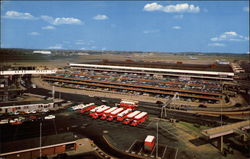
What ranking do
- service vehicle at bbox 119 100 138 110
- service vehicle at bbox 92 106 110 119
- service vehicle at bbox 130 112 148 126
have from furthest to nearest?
service vehicle at bbox 119 100 138 110 < service vehicle at bbox 92 106 110 119 < service vehicle at bbox 130 112 148 126

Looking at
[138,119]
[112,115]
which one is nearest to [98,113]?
[112,115]

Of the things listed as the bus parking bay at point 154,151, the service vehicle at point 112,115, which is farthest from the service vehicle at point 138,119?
the bus parking bay at point 154,151

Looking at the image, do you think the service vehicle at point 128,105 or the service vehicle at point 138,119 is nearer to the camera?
the service vehicle at point 138,119

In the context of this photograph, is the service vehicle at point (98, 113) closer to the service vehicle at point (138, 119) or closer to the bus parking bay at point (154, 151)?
the service vehicle at point (138, 119)

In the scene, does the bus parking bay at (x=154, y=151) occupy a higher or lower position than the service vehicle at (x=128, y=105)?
lower

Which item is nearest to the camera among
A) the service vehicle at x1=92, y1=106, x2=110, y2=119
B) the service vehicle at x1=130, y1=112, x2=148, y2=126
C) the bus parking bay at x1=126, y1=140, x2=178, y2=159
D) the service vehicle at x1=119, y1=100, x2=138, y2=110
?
the bus parking bay at x1=126, y1=140, x2=178, y2=159

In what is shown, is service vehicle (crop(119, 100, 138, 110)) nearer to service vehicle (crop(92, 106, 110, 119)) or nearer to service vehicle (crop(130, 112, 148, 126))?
service vehicle (crop(92, 106, 110, 119))

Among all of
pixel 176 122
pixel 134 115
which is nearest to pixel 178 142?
pixel 176 122

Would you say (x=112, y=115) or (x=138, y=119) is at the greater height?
(x=112, y=115)

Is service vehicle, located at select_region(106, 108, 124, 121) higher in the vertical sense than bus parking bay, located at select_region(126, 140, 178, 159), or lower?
higher

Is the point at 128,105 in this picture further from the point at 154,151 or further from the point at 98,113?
the point at 154,151

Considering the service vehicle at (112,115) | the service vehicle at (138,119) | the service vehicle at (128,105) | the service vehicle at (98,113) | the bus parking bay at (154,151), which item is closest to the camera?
the bus parking bay at (154,151)

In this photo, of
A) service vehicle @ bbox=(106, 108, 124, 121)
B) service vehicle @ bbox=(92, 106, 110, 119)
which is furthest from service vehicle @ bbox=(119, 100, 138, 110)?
service vehicle @ bbox=(92, 106, 110, 119)
